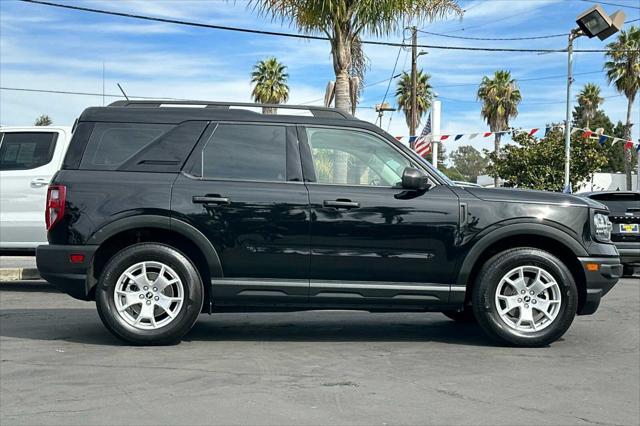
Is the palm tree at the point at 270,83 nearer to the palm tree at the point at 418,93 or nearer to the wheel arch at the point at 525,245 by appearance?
the palm tree at the point at 418,93

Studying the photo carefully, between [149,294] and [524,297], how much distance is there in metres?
3.17

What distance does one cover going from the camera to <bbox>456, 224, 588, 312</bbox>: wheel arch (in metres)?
6.02

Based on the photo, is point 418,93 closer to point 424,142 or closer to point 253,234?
point 424,142

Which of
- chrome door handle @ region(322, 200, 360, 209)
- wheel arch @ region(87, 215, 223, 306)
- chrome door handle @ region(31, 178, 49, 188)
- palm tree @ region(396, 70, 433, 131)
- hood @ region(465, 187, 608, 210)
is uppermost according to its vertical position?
palm tree @ region(396, 70, 433, 131)

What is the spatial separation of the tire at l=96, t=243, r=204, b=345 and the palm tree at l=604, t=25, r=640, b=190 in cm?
4282

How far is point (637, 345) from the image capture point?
6.52m

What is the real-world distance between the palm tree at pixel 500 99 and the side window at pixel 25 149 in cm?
4271

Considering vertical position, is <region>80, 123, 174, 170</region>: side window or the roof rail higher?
the roof rail

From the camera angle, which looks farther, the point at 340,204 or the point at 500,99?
the point at 500,99

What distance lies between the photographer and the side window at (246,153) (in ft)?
20.1

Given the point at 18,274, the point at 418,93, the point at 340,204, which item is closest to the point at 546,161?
the point at 418,93

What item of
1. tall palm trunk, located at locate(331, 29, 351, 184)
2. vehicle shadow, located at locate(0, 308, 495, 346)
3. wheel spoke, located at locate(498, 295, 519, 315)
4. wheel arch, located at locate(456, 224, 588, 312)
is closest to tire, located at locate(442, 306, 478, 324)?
vehicle shadow, located at locate(0, 308, 495, 346)

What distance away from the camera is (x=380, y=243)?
595 centimetres

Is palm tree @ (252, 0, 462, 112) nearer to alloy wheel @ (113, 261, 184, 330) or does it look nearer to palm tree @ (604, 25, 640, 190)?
alloy wheel @ (113, 261, 184, 330)
